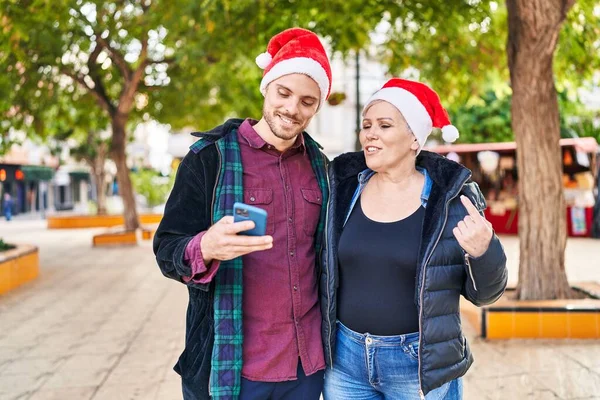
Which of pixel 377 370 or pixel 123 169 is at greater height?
pixel 123 169

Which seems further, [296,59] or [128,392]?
[128,392]

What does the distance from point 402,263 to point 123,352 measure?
4224 mm

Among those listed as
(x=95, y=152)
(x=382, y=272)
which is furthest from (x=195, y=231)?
(x=95, y=152)

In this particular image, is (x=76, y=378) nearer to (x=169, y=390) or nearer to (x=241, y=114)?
(x=169, y=390)

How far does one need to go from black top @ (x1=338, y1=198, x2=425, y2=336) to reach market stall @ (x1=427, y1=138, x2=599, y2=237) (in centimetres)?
1417

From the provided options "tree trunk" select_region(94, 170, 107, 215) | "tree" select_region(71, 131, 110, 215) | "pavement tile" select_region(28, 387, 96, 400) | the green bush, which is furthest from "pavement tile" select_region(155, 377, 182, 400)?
Result: the green bush

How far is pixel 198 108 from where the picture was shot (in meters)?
16.2

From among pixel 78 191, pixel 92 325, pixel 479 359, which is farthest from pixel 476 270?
pixel 78 191

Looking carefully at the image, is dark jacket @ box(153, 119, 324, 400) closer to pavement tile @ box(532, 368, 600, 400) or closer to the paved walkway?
the paved walkway

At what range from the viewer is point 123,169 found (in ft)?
54.4

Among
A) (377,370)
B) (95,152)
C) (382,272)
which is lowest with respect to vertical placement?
(377,370)

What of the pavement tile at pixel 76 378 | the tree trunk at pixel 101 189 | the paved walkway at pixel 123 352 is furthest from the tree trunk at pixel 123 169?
the pavement tile at pixel 76 378

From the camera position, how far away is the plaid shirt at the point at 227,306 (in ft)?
7.32

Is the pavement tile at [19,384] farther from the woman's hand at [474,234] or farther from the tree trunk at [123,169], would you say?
the tree trunk at [123,169]
